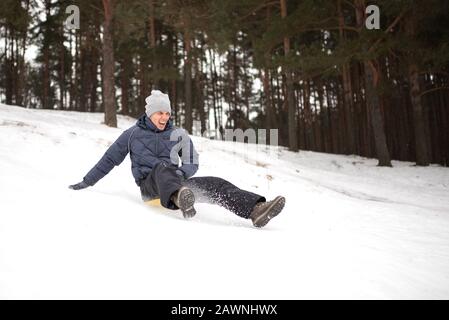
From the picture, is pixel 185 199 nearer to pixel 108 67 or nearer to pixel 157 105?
pixel 157 105

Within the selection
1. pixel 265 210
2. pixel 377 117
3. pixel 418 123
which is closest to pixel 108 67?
pixel 265 210

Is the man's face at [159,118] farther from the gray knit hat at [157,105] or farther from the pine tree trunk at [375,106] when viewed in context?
the pine tree trunk at [375,106]

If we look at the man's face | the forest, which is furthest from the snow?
the forest

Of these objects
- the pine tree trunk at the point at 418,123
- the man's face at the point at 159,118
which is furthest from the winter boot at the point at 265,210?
the pine tree trunk at the point at 418,123

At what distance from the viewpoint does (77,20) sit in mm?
13125

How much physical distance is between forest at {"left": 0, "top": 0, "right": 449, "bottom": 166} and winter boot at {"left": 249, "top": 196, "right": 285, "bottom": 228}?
8914 mm

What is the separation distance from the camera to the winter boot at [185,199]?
2881 mm

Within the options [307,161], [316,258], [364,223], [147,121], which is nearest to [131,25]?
[307,161]

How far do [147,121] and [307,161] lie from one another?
9.51 m

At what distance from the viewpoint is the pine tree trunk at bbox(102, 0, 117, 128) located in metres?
10.6

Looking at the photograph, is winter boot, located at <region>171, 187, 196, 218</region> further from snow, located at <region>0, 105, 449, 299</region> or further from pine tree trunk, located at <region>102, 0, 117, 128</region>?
pine tree trunk, located at <region>102, 0, 117, 128</region>

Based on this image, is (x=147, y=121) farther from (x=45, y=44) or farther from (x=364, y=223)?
(x=45, y=44)

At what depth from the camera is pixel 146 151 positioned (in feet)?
11.2

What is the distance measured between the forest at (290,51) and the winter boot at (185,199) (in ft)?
28.6
